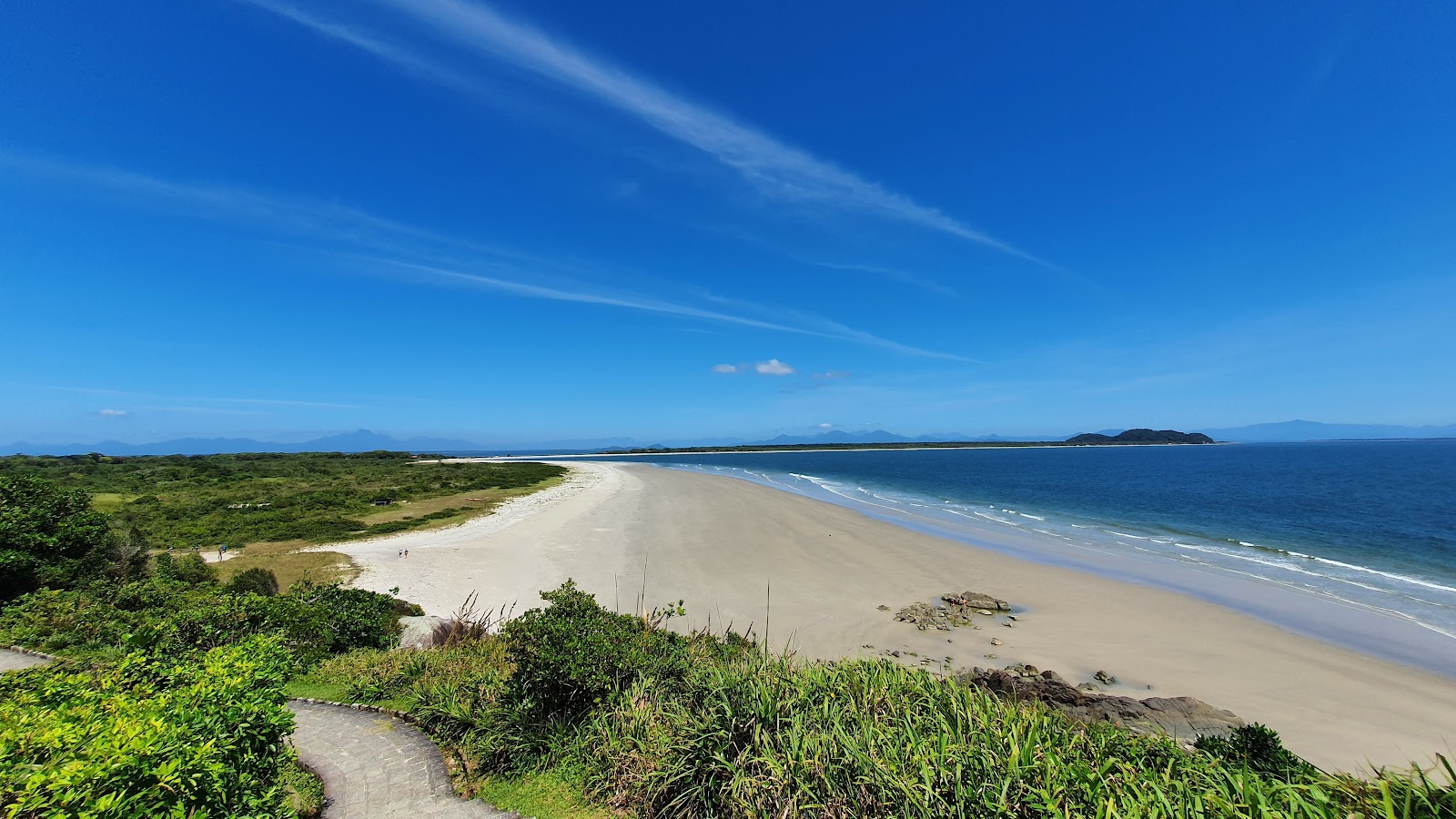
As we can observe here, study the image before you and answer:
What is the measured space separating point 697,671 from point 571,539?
74.2 ft

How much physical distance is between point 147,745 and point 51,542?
14.1 metres

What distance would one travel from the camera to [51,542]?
39.0 ft

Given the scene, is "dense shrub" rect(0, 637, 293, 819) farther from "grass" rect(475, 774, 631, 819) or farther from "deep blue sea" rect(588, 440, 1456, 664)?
"deep blue sea" rect(588, 440, 1456, 664)

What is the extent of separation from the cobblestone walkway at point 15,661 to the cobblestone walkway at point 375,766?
4.18 meters

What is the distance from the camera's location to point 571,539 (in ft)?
93.9

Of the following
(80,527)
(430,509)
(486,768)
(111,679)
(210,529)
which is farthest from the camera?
(430,509)

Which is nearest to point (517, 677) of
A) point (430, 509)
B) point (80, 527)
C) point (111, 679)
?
point (111, 679)

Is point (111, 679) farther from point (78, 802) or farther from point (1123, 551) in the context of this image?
point (1123, 551)

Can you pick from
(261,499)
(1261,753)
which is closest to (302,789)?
(1261,753)

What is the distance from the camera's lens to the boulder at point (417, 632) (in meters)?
11.4

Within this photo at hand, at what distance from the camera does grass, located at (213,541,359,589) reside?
19172 mm

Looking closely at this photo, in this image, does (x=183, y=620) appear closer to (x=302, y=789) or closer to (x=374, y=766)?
(x=374, y=766)

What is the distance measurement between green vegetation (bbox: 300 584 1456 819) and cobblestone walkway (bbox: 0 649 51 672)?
3.99 metres

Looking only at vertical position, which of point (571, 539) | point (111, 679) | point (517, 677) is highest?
point (111, 679)
